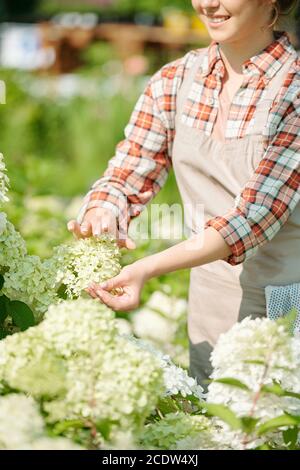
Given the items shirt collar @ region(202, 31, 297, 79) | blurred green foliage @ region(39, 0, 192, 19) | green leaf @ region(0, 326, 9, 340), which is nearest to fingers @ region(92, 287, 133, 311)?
green leaf @ region(0, 326, 9, 340)

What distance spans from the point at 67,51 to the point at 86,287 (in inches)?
328

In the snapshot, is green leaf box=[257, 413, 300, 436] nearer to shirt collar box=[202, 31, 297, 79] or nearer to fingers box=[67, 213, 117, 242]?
fingers box=[67, 213, 117, 242]

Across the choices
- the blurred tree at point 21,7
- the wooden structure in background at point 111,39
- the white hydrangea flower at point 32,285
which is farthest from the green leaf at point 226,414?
the blurred tree at point 21,7

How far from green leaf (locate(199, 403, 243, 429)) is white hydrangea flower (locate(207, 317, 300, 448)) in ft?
0.22

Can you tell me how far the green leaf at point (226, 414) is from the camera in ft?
5.26

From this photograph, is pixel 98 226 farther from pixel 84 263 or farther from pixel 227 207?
pixel 227 207

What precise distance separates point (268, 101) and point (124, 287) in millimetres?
653

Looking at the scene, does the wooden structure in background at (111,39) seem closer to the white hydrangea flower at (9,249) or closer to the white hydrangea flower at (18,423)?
the white hydrangea flower at (9,249)

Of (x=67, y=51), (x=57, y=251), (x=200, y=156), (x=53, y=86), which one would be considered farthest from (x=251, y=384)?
(x=67, y=51)

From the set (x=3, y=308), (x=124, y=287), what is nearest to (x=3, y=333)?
(x=3, y=308)

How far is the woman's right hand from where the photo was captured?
2.26 metres

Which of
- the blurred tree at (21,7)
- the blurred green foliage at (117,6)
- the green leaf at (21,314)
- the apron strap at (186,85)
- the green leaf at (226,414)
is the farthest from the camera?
the blurred tree at (21,7)

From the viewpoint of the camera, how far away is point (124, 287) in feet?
6.80

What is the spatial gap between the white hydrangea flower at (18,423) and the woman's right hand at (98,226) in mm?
736
